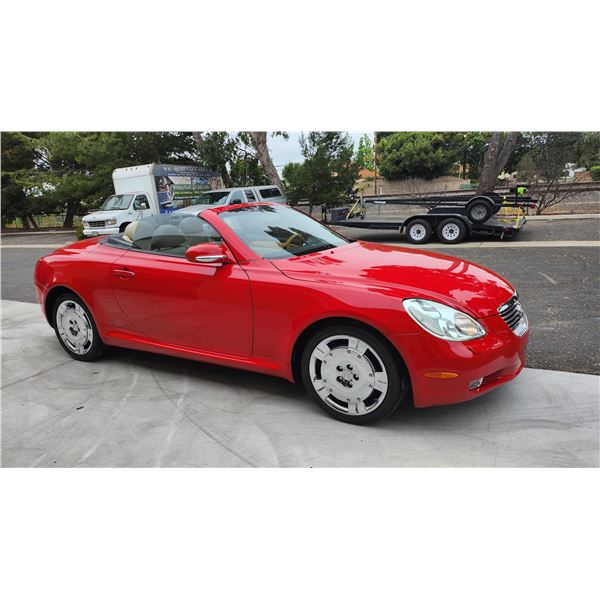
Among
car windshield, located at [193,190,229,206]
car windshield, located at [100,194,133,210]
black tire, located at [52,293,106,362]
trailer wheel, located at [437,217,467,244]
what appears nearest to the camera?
black tire, located at [52,293,106,362]

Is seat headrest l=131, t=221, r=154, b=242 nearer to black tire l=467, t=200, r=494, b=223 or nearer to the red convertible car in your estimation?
the red convertible car

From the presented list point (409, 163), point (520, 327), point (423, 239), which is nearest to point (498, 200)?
point (423, 239)

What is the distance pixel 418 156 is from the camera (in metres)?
35.1

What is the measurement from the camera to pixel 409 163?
35594 millimetres

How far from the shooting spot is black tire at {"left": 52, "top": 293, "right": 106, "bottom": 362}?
15.1 feet

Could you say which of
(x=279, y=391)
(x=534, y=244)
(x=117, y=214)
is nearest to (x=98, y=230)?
(x=117, y=214)

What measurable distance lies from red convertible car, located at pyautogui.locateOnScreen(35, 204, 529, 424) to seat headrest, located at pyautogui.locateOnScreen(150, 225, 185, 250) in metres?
0.01

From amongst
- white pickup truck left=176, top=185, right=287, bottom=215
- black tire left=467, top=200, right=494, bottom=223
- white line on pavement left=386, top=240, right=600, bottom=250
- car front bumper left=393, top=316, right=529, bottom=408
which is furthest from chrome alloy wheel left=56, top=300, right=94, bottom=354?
white pickup truck left=176, top=185, right=287, bottom=215

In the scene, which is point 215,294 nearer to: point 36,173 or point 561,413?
point 561,413

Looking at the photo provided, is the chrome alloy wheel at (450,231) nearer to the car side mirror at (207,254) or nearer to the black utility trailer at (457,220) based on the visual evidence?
the black utility trailer at (457,220)

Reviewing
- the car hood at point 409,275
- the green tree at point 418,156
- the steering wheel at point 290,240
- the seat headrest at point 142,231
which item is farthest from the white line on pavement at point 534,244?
the green tree at point 418,156

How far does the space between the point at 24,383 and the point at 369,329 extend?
3.16 metres

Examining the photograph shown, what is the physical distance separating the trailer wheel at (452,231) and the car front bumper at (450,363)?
33.0 ft

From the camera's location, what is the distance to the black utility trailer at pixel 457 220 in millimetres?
12695
